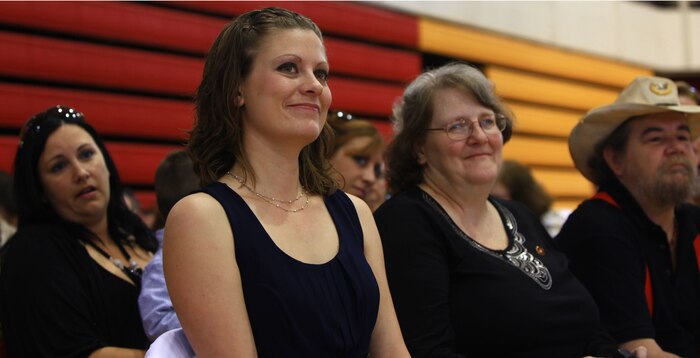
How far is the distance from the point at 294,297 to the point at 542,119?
8.48 metres

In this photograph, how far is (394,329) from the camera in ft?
6.45

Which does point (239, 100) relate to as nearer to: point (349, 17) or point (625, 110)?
point (625, 110)

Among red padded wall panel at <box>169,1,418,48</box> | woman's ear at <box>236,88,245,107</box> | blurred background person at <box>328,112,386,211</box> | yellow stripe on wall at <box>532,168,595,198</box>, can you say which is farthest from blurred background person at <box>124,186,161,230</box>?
yellow stripe on wall at <box>532,168,595,198</box>

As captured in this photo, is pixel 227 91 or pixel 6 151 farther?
pixel 6 151

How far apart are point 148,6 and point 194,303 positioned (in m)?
4.74

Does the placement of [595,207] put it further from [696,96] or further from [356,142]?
[696,96]

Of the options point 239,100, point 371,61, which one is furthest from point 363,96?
point 239,100

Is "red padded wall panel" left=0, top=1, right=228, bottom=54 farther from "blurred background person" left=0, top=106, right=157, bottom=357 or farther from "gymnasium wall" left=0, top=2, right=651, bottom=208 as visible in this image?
"blurred background person" left=0, top=106, right=157, bottom=357

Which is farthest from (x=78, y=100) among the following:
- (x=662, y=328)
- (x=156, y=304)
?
(x=662, y=328)

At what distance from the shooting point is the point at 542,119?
385 inches

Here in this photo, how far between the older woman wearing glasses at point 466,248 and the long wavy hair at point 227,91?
25.1 inches

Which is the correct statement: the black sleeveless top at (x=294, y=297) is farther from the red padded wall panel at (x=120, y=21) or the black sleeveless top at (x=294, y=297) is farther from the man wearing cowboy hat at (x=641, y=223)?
the red padded wall panel at (x=120, y=21)

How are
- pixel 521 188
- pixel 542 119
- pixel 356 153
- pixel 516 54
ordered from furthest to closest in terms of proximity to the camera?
pixel 542 119, pixel 516 54, pixel 521 188, pixel 356 153

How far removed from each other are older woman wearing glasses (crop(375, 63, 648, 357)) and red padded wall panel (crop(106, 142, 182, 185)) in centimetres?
351
